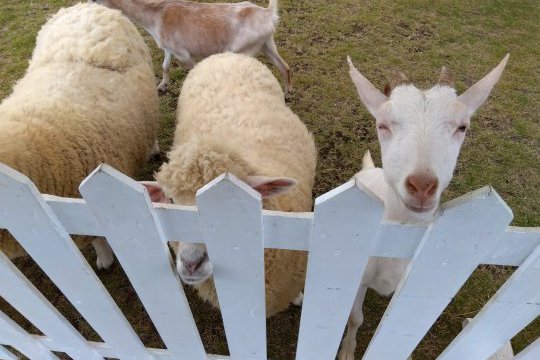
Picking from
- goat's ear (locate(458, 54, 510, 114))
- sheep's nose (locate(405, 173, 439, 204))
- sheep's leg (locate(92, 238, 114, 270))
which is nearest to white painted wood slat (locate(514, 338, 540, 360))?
sheep's nose (locate(405, 173, 439, 204))

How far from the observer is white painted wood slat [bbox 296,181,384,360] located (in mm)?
1008

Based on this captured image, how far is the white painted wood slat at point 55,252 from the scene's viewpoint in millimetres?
1137

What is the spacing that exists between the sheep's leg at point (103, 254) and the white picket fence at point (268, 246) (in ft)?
3.98

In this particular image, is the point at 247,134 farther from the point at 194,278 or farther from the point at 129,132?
the point at 194,278

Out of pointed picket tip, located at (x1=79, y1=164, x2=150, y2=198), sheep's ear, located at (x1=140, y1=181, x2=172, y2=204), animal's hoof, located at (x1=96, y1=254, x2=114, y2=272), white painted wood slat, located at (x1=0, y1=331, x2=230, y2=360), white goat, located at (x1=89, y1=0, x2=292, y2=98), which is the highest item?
pointed picket tip, located at (x1=79, y1=164, x2=150, y2=198)

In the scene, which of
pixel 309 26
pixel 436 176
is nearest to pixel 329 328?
pixel 436 176

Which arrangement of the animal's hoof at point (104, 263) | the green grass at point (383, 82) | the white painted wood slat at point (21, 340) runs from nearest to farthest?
the white painted wood slat at point (21, 340)
the green grass at point (383, 82)
the animal's hoof at point (104, 263)

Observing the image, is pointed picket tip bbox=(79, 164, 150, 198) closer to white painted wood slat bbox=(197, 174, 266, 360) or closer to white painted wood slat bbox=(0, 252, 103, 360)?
white painted wood slat bbox=(197, 174, 266, 360)

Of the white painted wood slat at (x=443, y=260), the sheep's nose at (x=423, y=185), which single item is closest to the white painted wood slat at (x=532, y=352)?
the white painted wood slat at (x=443, y=260)

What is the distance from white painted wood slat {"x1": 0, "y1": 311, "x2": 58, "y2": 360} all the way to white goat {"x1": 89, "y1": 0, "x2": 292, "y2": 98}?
3.27 meters

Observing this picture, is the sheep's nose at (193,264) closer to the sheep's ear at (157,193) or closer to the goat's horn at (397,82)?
the sheep's ear at (157,193)

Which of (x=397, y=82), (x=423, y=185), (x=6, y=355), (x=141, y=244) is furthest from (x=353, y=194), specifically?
(x=6, y=355)

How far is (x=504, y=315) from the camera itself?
140cm

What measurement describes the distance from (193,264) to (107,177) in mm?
641
